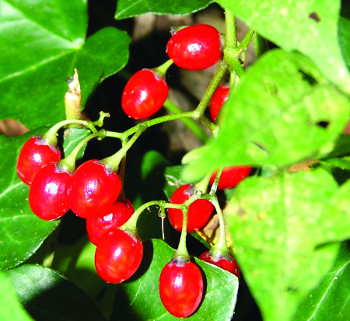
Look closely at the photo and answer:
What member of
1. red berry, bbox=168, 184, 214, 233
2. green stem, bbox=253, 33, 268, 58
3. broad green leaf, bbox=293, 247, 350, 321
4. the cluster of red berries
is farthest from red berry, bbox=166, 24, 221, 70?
broad green leaf, bbox=293, 247, 350, 321

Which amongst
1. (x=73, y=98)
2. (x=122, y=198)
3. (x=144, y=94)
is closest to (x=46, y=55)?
(x=73, y=98)

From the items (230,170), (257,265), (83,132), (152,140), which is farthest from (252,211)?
(152,140)

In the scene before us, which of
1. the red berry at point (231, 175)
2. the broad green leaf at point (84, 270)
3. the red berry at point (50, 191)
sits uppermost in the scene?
the red berry at point (50, 191)

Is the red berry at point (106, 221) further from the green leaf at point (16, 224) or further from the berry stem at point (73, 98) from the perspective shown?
the berry stem at point (73, 98)

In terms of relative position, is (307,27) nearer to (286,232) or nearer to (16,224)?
(286,232)

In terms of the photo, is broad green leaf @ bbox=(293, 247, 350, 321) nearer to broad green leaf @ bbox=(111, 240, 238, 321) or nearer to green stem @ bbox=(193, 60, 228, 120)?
broad green leaf @ bbox=(111, 240, 238, 321)

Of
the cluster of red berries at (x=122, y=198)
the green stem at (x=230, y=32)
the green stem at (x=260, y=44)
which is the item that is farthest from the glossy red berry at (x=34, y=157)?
the green stem at (x=260, y=44)
